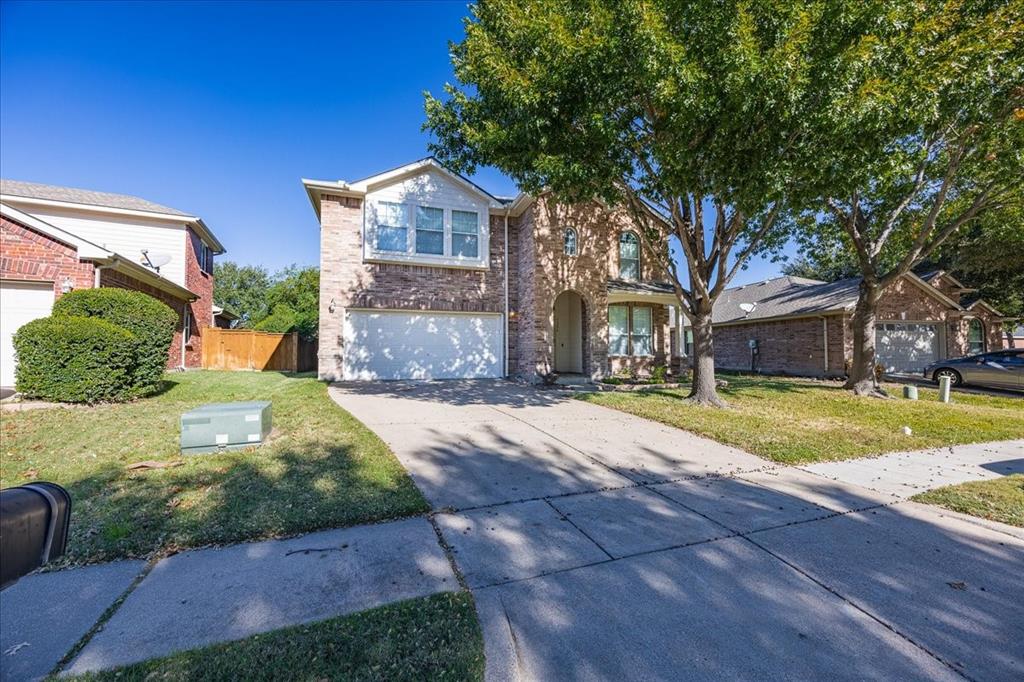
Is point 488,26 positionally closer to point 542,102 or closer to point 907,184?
point 542,102

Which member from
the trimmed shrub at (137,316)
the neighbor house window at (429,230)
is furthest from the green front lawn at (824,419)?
the trimmed shrub at (137,316)

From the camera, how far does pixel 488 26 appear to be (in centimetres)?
847

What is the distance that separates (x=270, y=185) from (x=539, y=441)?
16248 millimetres

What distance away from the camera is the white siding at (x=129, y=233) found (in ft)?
49.3

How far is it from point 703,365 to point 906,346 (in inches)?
610

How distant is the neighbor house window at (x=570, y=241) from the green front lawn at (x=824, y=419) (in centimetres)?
544

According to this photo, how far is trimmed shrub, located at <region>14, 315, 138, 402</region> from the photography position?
831 cm

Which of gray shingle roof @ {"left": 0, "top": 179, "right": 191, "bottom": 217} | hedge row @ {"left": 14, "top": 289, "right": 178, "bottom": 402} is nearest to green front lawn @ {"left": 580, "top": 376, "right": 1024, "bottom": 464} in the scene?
hedge row @ {"left": 14, "top": 289, "right": 178, "bottom": 402}

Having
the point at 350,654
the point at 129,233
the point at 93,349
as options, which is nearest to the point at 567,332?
the point at 93,349

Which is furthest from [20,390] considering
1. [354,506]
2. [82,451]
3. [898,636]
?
[898,636]

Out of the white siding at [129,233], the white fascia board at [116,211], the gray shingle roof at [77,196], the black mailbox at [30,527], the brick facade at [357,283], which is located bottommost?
the black mailbox at [30,527]

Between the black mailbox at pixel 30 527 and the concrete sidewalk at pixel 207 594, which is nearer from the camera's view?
the black mailbox at pixel 30 527

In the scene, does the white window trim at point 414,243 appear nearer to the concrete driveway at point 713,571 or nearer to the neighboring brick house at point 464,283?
the neighboring brick house at point 464,283

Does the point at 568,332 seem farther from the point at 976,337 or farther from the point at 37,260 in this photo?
the point at 976,337
